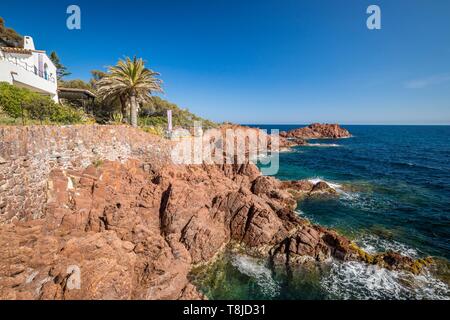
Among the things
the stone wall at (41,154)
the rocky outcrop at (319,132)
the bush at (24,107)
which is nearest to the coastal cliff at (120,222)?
the stone wall at (41,154)

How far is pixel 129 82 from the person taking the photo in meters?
22.9

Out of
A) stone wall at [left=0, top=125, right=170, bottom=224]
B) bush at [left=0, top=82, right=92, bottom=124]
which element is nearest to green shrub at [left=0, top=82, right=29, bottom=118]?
bush at [left=0, top=82, right=92, bottom=124]

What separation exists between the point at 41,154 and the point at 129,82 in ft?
41.2

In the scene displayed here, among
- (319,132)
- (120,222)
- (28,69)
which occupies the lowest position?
(120,222)

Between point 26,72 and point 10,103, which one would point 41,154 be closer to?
point 10,103

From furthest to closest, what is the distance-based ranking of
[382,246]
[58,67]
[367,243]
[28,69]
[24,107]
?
[58,67] → [28,69] → [367,243] → [382,246] → [24,107]

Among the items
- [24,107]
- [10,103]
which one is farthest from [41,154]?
[10,103]

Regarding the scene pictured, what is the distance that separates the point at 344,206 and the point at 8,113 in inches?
1151

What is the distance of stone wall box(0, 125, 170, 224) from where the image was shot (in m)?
10.9

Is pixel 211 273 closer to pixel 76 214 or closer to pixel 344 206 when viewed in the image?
pixel 76 214

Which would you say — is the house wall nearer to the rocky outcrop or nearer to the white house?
the white house

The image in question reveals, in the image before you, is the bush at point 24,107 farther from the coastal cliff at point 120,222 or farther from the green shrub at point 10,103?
the coastal cliff at point 120,222

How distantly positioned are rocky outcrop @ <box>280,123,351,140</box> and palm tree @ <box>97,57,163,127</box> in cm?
8944

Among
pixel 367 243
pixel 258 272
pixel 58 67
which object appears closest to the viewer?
pixel 258 272
